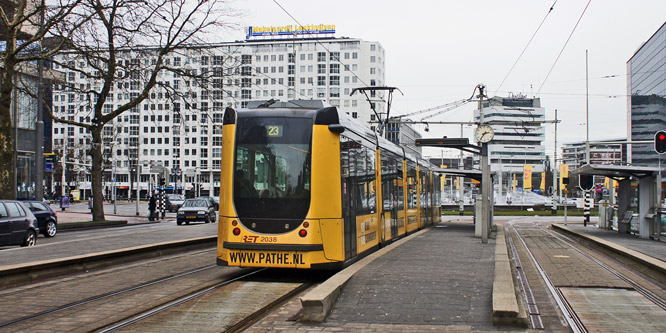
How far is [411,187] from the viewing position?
69.8 ft

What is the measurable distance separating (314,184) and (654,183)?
15866mm

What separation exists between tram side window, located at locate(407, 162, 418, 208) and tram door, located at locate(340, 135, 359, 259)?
8.48 meters

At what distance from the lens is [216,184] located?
113 metres

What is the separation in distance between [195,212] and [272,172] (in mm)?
27580

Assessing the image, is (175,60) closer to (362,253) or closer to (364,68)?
(364,68)

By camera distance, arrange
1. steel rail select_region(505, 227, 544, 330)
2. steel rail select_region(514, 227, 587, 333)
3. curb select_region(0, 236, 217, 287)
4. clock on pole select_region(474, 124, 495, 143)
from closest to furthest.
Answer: steel rail select_region(514, 227, 587, 333)
steel rail select_region(505, 227, 544, 330)
curb select_region(0, 236, 217, 287)
clock on pole select_region(474, 124, 495, 143)

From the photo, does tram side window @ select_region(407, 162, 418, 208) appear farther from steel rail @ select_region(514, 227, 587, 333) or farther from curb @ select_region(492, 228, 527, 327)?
curb @ select_region(492, 228, 527, 327)

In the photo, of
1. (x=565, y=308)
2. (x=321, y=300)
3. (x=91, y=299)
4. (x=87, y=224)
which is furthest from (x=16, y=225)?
(x=565, y=308)

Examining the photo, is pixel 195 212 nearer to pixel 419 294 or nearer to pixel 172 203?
pixel 172 203

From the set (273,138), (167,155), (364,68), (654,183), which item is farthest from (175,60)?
(273,138)

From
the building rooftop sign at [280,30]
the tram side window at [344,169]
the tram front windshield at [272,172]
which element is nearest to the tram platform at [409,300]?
the tram side window at [344,169]

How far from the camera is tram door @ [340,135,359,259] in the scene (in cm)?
1136

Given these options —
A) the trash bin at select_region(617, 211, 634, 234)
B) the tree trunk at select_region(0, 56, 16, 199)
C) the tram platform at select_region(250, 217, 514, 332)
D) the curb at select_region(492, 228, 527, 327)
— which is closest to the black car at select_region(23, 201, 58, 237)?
the tree trunk at select_region(0, 56, 16, 199)

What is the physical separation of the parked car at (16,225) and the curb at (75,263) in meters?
4.74
